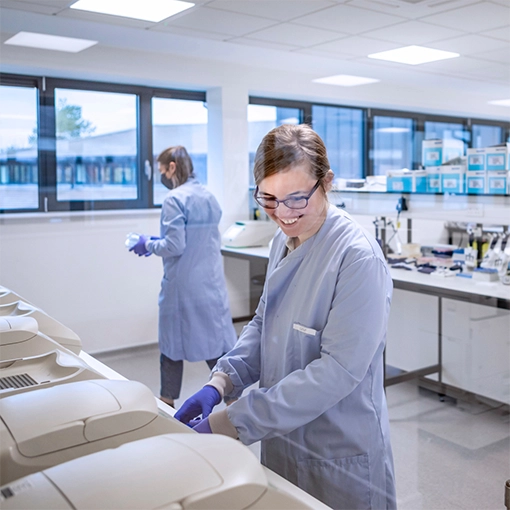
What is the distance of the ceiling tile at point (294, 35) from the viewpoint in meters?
2.71

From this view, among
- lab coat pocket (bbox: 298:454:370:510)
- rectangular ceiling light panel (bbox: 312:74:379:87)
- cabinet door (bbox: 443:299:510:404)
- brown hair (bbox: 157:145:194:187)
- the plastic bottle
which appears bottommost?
cabinet door (bbox: 443:299:510:404)

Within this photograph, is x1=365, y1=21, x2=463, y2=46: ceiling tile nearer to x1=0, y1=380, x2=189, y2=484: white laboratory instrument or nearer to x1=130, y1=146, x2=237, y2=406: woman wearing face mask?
x1=130, y1=146, x2=237, y2=406: woman wearing face mask

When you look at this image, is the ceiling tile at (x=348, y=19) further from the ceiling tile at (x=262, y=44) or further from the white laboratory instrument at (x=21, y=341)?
the white laboratory instrument at (x=21, y=341)

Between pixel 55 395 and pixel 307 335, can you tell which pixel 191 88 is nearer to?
pixel 307 335

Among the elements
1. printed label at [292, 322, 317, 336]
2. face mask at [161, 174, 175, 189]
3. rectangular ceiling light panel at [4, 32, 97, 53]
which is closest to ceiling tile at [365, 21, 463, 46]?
face mask at [161, 174, 175, 189]

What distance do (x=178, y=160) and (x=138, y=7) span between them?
697 mm

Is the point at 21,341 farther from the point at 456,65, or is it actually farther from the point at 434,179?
the point at 434,179

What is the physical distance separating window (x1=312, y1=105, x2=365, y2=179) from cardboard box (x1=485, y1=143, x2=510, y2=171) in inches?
24.9

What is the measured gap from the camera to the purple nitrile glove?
3.88 feet

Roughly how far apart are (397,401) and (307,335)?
2.48 metres

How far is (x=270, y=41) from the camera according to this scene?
2826 mm

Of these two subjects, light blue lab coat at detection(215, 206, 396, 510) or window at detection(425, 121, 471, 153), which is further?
window at detection(425, 121, 471, 153)

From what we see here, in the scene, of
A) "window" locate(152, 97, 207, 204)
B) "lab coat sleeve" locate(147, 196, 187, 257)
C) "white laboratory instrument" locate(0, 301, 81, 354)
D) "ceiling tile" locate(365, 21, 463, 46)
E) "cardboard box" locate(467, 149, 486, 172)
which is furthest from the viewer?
"cardboard box" locate(467, 149, 486, 172)

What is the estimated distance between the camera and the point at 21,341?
5.04ft
